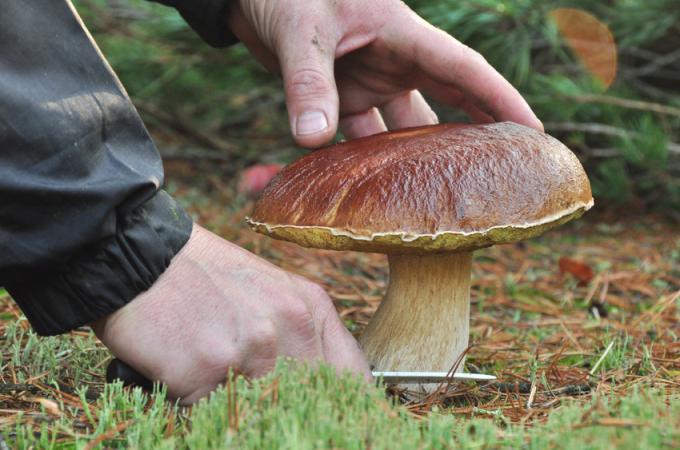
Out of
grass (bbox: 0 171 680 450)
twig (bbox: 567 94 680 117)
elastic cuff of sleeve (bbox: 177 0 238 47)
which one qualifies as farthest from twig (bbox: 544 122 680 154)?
elastic cuff of sleeve (bbox: 177 0 238 47)

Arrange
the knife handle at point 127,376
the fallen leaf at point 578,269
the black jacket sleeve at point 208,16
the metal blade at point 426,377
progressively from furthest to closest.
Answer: the fallen leaf at point 578,269, the black jacket sleeve at point 208,16, the metal blade at point 426,377, the knife handle at point 127,376

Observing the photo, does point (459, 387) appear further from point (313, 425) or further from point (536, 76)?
point (536, 76)

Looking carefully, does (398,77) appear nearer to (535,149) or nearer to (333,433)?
(535,149)

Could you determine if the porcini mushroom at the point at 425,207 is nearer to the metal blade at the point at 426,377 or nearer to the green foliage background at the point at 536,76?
the metal blade at the point at 426,377

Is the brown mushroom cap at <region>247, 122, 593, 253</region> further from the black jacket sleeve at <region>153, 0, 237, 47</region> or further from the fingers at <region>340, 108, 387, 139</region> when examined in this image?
the black jacket sleeve at <region>153, 0, 237, 47</region>

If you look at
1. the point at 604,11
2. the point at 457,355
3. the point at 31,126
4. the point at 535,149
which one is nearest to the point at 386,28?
the point at 535,149

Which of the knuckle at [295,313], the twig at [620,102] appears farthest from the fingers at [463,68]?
the twig at [620,102]

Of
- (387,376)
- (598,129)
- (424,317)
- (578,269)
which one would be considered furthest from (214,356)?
(598,129)
